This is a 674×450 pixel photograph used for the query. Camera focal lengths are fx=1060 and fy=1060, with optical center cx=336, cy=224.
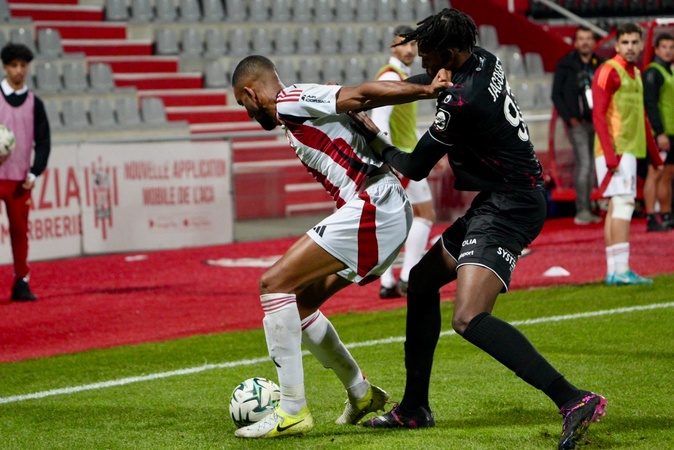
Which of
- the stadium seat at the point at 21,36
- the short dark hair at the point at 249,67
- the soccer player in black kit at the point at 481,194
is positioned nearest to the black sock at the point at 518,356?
the soccer player in black kit at the point at 481,194

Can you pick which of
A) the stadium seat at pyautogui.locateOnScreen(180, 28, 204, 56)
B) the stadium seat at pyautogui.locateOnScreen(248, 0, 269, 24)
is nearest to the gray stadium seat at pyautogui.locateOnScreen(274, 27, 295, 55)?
the stadium seat at pyautogui.locateOnScreen(248, 0, 269, 24)

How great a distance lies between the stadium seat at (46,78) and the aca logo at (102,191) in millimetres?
3427

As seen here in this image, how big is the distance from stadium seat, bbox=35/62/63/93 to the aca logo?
3427 mm

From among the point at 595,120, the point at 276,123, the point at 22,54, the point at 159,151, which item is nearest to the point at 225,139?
the point at 159,151

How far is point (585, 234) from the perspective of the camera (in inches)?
536

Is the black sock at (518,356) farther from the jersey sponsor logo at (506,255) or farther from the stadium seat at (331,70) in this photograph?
the stadium seat at (331,70)

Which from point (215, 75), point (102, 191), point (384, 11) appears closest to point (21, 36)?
point (215, 75)

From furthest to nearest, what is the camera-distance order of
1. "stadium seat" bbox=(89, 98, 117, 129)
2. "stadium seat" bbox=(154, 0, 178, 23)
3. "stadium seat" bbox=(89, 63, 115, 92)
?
"stadium seat" bbox=(154, 0, 178, 23) < "stadium seat" bbox=(89, 63, 115, 92) < "stadium seat" bbox=(89, 98, 117, 129)

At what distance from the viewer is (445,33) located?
460 centimetres

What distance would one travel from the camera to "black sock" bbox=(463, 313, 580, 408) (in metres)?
4.45

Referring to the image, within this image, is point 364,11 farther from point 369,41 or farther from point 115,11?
point 115,11

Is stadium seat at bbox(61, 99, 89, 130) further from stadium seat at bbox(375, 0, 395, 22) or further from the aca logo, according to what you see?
stadium seat at bbox(375, 0, 395, 22)

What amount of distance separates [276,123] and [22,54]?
17.6 feet

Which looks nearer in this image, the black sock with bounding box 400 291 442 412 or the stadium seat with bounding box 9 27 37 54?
the black sock with bounding box 400 291 442 412
